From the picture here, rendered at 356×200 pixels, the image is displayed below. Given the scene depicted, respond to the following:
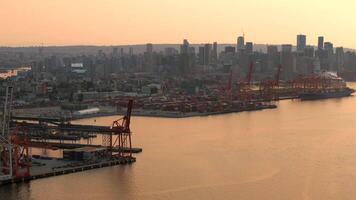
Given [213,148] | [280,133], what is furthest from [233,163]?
[280,133]

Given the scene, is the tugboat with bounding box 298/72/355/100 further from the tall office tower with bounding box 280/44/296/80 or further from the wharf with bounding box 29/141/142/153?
the wharf with bounding box 29/141/142/153

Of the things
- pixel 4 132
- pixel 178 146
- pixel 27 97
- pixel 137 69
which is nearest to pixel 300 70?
pixel 137 69

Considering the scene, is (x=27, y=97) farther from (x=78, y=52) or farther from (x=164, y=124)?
(x=78, y=52)

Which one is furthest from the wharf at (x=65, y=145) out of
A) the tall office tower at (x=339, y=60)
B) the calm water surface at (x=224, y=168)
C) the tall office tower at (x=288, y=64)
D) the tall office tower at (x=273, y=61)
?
the tall office tower at (x=339, y=60)

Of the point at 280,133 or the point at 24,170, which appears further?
the point at 280,133

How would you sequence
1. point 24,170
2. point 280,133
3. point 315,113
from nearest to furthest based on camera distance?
point 24,170
point 280,133
point 315,113

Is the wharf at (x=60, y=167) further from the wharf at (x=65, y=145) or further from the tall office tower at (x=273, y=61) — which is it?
the tall office tower at (x=273, y=61)

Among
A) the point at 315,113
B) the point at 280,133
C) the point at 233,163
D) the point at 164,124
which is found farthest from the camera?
the point at 315,113
